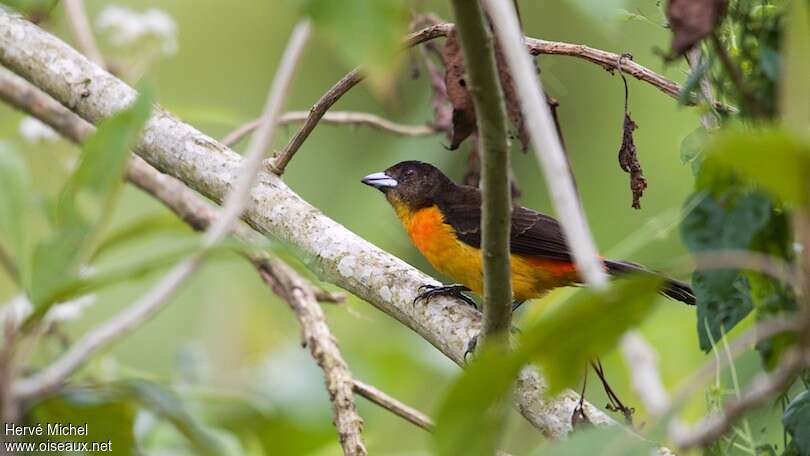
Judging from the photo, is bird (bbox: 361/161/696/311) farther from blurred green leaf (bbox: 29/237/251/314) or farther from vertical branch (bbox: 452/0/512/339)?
blurred green leaf (bbox: 29/237/251/314)

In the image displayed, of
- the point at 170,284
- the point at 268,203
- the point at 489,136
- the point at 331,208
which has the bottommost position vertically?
the point at 170,284

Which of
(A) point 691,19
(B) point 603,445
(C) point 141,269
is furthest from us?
(C) point 141,269

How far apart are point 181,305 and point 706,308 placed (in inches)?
209

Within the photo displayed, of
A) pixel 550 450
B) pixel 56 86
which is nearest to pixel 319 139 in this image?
pixel 56 86

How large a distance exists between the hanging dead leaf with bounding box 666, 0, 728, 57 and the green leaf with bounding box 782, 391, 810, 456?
78cm

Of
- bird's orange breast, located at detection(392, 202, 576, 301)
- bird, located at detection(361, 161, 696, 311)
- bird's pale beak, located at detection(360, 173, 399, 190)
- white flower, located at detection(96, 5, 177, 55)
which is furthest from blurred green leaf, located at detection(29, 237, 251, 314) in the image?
bird's pale beak, located at detection(360, 173, 399, 190)

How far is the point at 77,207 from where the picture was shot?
1.54 metres

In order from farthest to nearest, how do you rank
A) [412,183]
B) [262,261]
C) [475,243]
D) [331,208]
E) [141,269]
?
[331,208], [412,183], [475,243], [262,261], [141,269]

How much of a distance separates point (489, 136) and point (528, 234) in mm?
2178

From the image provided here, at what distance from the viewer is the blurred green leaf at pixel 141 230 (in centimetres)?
185

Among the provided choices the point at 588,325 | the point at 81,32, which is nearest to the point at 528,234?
the point at 81,32

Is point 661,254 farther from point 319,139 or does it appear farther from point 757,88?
point 757,88

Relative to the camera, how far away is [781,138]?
96cm

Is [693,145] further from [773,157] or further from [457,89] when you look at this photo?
[773,157]
